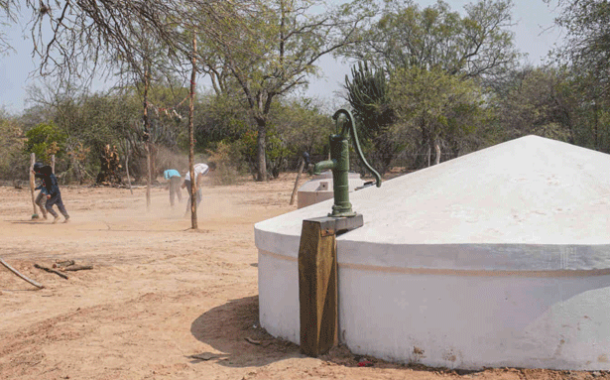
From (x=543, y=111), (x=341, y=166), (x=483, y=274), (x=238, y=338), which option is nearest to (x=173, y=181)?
(x=238, y=338)

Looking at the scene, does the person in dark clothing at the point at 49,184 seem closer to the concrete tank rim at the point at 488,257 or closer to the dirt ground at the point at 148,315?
the dirt ground at the point at 148,315

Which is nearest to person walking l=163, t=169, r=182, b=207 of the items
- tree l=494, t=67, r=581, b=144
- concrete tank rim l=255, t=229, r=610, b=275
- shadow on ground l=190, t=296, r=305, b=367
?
shadow on ground l=190, t=296, r=305, b=367

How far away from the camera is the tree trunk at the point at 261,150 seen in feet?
83.6

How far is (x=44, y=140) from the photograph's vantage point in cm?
2350

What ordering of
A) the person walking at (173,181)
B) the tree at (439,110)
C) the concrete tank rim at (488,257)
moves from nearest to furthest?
the concrete tank rim at (488,257), the person walking at (173,181), the tree at (439,110)

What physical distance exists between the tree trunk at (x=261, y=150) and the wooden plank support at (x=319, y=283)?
865 inches

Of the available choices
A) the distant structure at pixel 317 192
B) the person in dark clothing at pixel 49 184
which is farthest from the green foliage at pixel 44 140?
the distant structure at pixel 317 192

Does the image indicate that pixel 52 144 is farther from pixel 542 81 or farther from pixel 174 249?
pixel 542 81

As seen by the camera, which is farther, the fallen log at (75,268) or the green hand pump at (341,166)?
the fallen log at (75,268)

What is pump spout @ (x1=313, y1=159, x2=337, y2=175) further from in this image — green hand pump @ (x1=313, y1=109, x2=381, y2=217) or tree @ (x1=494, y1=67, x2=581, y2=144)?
tree @ (x1=494, y1=67, x2=581, y2=144)

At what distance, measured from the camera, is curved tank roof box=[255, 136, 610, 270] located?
3012mm

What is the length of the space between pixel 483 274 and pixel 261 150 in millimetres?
23152

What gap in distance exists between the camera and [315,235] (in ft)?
11.0

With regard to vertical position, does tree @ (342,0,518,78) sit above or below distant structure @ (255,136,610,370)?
above
